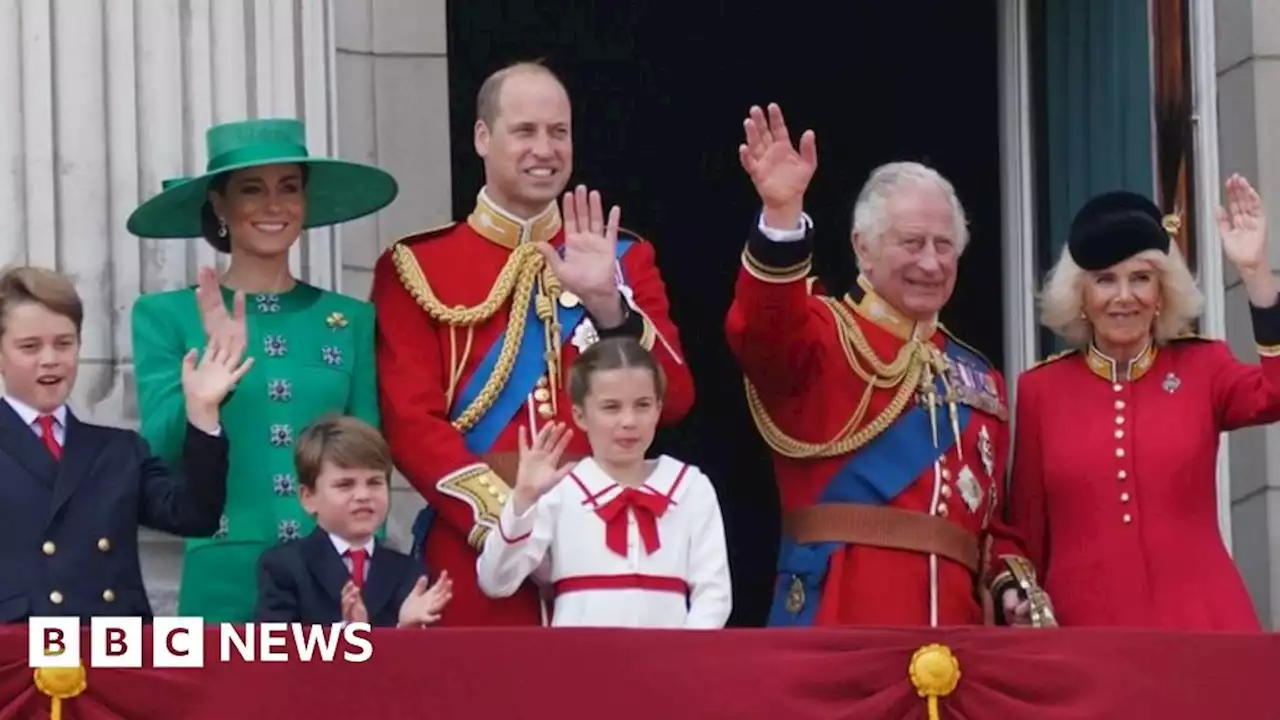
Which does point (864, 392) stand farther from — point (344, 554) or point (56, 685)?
point (56, 685)

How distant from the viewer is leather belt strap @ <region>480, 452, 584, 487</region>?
25.7 ft

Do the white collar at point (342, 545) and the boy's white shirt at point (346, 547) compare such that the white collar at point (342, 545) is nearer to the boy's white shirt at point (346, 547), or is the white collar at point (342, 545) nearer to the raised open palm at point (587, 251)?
the boy's white shirt at point (346, 547)

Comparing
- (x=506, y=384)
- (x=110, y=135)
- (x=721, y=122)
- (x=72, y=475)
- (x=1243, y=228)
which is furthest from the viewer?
(x=721, y=122)

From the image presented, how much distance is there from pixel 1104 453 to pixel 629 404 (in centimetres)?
117

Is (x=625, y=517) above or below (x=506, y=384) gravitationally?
below

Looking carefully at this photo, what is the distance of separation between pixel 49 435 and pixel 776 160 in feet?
5.13

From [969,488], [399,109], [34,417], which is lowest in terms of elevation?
[969,488]

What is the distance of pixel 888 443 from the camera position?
26.7ft

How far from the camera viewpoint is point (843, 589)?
8.05m

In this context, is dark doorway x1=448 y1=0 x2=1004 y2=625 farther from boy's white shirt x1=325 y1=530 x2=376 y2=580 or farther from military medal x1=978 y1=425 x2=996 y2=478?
boy's white shirt x1=325 y1=530 x2=376 y2=580

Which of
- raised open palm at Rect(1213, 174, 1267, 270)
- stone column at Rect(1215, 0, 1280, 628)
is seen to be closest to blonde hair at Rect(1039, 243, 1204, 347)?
raised open palm at Rect(1213, 174, 1267, 270)

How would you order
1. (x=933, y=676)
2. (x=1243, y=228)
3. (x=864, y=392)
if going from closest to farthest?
(x=933, y=676) < (x=1243, y=228) < (x=864, y=392)

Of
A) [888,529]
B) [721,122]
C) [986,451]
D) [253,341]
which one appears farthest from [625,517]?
[721,122]

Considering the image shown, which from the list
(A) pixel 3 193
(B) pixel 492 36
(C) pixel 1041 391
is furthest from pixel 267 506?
(B) pixel 492 36
